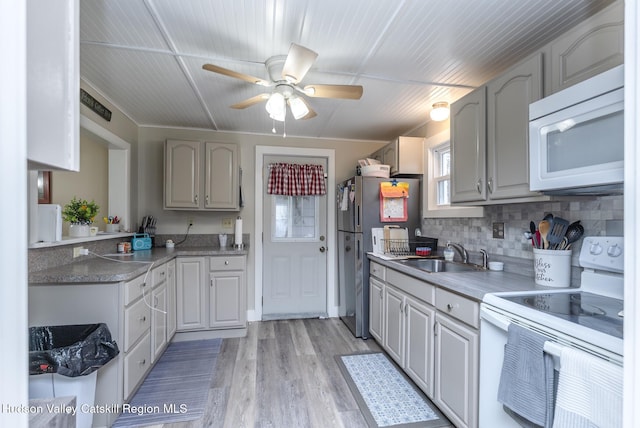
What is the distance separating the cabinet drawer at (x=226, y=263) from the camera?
292cm

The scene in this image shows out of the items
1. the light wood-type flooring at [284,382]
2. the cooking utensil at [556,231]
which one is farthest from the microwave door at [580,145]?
the light wood-type flooring at [284,382]

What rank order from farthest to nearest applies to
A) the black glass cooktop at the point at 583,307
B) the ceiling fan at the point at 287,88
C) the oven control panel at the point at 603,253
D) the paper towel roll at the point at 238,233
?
the paper towel roll at the point at 238,233 < the ceiling fan at the point at 287,88 < the oven control panel at the point at 603,253 < the black glass cooktop at the point at 583,307

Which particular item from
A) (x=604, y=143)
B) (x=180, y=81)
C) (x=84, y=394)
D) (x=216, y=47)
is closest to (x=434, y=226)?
(x=604, y=143)

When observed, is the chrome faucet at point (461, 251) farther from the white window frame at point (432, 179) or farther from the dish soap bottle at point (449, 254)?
the white window frame at point (432, 179)

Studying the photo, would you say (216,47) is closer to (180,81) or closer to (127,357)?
(180,81)

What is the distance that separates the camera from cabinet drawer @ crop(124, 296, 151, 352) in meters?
1.80

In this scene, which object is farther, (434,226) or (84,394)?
(434,226)

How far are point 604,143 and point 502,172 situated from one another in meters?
0.59

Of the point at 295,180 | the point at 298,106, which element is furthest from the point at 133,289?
the point at 295,180

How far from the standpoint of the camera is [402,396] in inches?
79.5

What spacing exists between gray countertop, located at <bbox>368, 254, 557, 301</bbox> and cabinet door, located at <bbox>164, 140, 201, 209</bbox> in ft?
7.60

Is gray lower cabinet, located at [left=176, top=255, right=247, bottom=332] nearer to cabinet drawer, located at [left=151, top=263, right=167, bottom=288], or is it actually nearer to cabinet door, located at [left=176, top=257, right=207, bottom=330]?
cabinet door, located at [left=176, top=257, right=207, bottom=330]

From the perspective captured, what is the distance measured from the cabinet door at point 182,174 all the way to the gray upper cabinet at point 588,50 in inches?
117

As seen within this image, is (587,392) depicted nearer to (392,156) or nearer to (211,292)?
(392,156)
